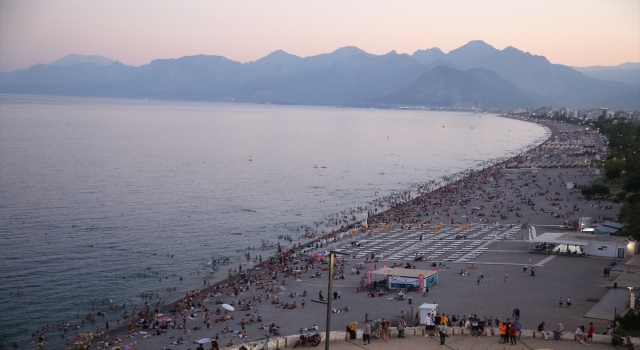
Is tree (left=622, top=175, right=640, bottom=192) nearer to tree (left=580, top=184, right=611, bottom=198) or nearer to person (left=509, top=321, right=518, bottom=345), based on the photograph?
tree (left=580, top=184, right=611, bottom=198)

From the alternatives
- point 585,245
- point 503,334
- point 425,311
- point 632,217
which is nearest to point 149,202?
point 585,245

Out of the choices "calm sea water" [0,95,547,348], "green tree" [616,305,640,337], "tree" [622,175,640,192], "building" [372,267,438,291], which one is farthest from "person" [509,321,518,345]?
"tree" [622,175,640,192]

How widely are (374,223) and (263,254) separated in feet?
26.8

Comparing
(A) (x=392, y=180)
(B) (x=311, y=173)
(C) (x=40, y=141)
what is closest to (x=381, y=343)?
(A) (x=392, y=180)

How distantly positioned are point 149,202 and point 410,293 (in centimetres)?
2730

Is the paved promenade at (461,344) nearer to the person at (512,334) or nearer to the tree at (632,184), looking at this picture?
the person at (512,334)

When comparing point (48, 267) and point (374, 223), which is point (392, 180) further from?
point (48, 267)

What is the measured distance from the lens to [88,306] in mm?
21203

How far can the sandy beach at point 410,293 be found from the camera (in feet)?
58.5

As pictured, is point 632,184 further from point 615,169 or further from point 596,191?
point 615,169

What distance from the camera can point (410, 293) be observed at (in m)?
20.2

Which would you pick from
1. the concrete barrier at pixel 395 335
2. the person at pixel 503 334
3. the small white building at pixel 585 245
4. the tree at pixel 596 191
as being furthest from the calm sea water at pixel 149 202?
the tree at pixel 596 191

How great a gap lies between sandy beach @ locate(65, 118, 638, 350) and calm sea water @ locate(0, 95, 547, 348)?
2.31 metres

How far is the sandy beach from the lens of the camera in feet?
58.5
